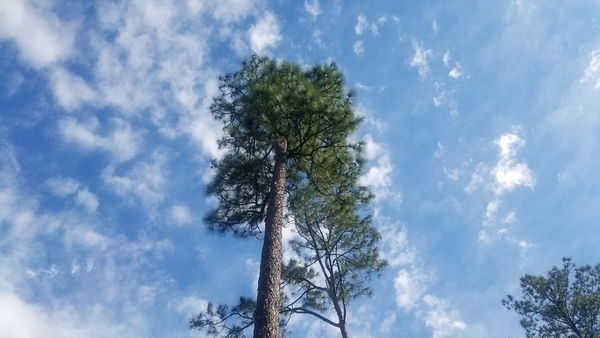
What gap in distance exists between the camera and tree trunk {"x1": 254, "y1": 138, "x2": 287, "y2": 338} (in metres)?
8.58

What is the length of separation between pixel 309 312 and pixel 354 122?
6548 millimetres

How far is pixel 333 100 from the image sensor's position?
12.0 m

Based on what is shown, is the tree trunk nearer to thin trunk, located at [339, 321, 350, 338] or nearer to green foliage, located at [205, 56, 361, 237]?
green foliage, located at [205, 56, 361, 237]

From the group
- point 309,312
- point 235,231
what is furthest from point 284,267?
point 235,231

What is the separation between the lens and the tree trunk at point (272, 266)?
8578mm

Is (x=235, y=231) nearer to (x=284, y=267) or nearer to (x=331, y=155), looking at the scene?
(x=331, y=155)

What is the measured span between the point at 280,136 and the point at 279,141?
7.7 inches

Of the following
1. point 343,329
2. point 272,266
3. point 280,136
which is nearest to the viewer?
point 272,266

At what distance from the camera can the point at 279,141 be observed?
12.4m

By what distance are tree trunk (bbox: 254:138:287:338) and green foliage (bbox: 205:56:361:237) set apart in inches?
25.7

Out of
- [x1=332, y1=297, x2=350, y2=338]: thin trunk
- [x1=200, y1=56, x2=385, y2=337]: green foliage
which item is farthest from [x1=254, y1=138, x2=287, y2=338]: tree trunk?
[x1=332, y1=297, x2=350, y2=338]: thin trunk

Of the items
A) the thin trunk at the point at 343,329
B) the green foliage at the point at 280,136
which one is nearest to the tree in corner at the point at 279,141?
the green foliage at the point at 280,136

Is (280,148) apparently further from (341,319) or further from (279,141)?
(341,319)

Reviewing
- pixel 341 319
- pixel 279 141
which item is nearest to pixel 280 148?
pixel 279 141
